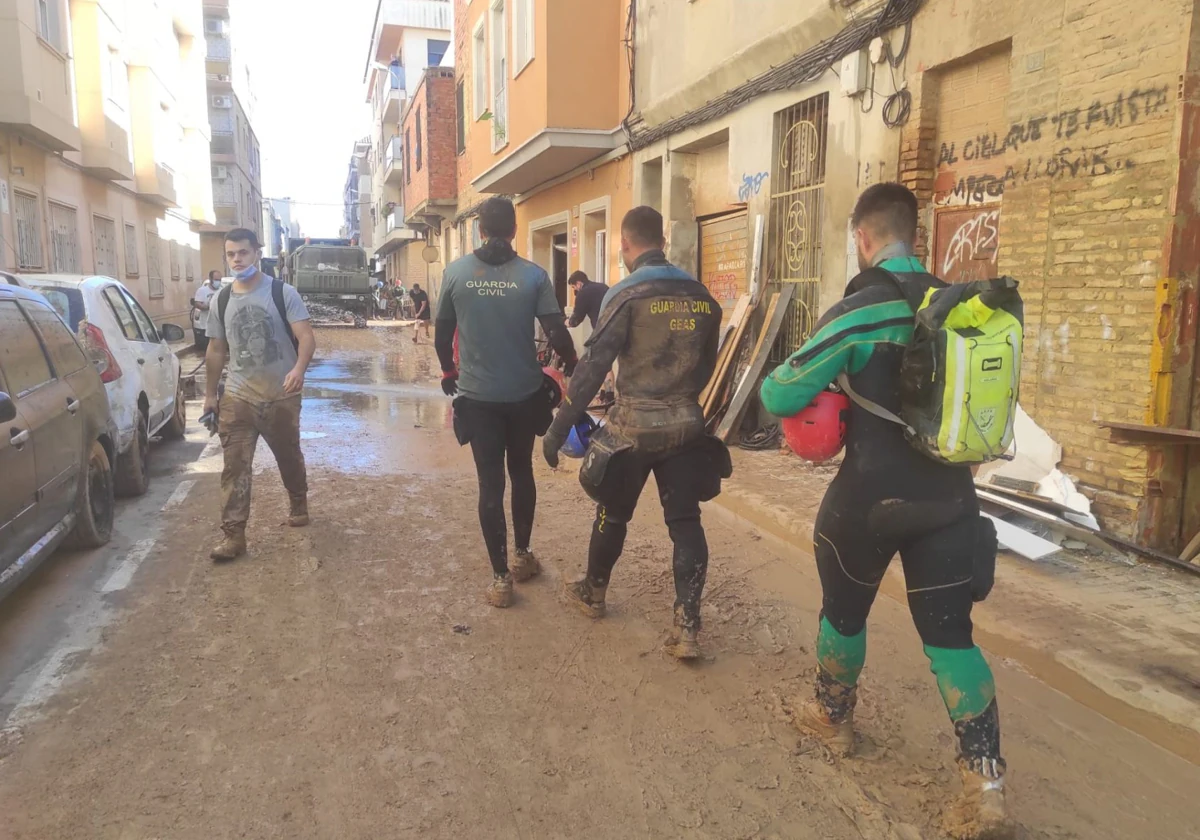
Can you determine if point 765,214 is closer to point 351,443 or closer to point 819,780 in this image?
point 351,443

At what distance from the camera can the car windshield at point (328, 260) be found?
30172 millimetres

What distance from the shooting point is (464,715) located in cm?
329

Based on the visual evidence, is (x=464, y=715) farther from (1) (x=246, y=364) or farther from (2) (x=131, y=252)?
(2) (x=131, y=252)

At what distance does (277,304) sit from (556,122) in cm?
763

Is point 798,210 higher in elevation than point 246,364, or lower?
higher

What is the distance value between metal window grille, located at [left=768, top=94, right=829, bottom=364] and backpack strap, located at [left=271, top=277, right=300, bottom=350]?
4.78m

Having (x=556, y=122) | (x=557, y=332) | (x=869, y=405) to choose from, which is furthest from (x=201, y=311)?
(x=869, y=405)

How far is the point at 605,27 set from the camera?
470 inches

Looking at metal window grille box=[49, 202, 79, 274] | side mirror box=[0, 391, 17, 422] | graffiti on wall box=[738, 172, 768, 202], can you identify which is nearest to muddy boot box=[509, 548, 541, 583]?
side mirror box=[0, 391, 17, 422]

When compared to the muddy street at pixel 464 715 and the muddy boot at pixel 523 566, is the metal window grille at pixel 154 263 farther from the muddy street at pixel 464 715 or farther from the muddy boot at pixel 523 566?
the muddy boot at pixel 523 566

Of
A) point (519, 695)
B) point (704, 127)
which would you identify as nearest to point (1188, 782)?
point (519, 695)

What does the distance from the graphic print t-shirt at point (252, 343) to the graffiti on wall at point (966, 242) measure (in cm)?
458

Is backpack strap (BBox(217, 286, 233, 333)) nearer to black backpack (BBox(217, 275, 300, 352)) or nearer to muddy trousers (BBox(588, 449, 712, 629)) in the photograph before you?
black backpack (BBox(217, 275, 300, 352))

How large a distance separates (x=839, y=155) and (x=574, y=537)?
13.9 feet
